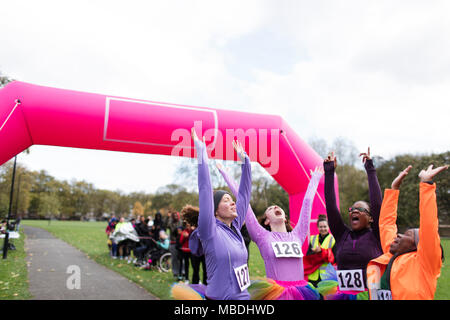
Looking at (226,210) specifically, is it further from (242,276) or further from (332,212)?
(332,212)

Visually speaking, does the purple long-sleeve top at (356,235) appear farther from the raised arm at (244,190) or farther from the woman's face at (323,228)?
the woman's face at (323,228)

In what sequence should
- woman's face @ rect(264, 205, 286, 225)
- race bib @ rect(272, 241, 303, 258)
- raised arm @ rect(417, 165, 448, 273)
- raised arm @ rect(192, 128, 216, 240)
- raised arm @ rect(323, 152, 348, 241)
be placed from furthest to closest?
woman's face @ rect(264, 205, 286, 225), raised arm @ rect(323, 152, 348, 241), race bib @ rect(272, 241, 303, 258), raised arm @ rect(192, 128, 216, 240), raised arm @ rect(417, 165, 448, 273)

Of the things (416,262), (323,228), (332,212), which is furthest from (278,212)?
(323,228)

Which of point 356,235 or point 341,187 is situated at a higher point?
point 341,187

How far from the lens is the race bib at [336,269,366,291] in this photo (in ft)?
10.3

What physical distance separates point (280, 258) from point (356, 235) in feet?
2.57

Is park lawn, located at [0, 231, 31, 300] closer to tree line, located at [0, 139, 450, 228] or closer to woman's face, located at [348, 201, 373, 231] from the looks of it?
tree line, located at [0, 139, 450, 228]

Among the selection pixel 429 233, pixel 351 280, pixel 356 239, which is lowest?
pixel 351 280

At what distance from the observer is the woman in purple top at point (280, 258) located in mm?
3070

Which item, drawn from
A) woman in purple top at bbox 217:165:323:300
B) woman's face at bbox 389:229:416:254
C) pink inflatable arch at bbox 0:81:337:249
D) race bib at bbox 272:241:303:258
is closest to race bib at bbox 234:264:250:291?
woman in purple top at bbox 217:165:323:300

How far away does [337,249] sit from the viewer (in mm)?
3449
